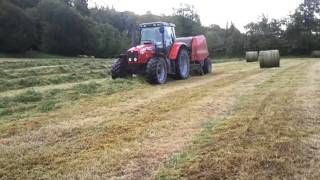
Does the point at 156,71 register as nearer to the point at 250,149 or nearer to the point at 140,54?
the point at 140,54

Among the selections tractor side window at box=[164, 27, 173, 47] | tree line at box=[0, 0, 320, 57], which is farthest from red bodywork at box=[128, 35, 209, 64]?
tree line at box=[0, 0, 320, 57]

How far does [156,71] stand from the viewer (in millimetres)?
15930

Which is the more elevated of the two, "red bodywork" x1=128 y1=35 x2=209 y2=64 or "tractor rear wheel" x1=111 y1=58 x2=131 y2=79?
"red bodywork" x1=128 y1=35 x2=209 y2=64

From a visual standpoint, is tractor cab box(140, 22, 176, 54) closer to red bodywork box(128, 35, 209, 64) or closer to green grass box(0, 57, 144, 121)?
red bodywork box(128, 35, 209, 64)

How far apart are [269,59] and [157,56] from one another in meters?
8.44

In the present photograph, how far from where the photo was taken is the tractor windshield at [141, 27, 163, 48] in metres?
17.3

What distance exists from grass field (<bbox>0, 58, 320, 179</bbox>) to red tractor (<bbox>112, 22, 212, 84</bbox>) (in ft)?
11.9

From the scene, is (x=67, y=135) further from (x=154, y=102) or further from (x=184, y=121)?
(x=154, y=102)

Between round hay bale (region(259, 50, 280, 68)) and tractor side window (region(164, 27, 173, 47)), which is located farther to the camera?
round hay bale (region(259, 50, 280, 68))

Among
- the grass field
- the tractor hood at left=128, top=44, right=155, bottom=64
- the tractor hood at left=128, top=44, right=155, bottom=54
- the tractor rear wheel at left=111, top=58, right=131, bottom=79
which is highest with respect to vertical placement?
the tractor hood at left=128, top=44, right=155, bottom=54

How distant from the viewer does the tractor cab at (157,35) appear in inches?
680

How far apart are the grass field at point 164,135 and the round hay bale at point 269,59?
35.6 feet

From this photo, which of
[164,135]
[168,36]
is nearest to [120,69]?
[168,36]

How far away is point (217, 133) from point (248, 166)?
5.66 feet
